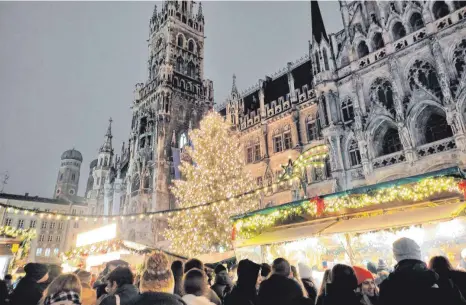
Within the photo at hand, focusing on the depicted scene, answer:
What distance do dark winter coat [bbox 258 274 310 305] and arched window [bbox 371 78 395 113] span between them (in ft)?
59.8

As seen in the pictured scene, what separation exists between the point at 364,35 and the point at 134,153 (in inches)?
1153

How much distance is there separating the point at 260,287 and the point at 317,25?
83.5 feet

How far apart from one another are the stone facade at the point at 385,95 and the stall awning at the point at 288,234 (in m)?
8.70

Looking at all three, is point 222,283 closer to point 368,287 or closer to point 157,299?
point 368,287

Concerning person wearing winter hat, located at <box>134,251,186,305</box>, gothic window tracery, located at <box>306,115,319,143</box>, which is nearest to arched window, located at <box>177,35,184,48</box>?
gothic window tracery, located at <box>306,115,319,143</box>

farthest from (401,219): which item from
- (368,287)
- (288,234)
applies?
(368,287)

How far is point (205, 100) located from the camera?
1656 inches

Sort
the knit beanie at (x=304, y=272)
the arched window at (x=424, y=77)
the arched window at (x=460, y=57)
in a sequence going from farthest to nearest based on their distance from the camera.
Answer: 1. the arched window at (x=424, y=77)
2. the arched window at (x=460, y=57)
3. the knit beanie at (x=304, y=272)

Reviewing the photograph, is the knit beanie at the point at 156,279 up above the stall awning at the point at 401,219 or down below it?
below

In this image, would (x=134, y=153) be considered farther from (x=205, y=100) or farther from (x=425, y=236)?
(x=425, y=236)

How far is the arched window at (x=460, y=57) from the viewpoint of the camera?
54.5ft

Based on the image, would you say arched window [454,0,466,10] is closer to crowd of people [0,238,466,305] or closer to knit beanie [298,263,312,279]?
crowd of people [0,238,466,305]

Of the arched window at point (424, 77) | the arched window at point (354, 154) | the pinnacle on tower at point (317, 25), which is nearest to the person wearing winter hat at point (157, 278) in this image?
the arched window at point (354, 154)

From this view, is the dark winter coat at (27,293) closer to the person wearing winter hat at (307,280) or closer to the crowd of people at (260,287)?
the crowd of people at (260,287)
